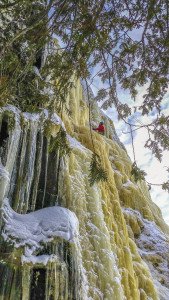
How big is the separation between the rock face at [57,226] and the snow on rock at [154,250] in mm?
54

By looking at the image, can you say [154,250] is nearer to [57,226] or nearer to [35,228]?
[57,226]

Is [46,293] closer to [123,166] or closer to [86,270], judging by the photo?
[86,270]

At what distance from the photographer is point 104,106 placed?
194 inches

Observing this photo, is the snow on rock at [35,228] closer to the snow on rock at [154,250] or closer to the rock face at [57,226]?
the rock face at [57,226]

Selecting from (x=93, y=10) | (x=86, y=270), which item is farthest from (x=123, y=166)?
(x=93, y=10)

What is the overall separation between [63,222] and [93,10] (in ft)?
11.0

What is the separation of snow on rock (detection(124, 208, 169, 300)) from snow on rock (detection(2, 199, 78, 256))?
25.3 feet

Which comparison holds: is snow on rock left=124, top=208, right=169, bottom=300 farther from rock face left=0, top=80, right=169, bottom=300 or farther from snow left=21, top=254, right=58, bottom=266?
snow left=21, top=254, right=58, bottom=266

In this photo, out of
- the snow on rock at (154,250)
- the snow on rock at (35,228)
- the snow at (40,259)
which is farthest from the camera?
the snow on rock at (154,250)

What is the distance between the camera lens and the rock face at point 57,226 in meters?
4.87

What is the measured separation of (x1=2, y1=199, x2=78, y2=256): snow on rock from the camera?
198 inches

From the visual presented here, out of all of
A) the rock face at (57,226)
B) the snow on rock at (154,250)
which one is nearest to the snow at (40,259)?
the rock face at (57,226)

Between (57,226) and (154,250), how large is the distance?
9978mm

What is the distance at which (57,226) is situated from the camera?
5508mm
